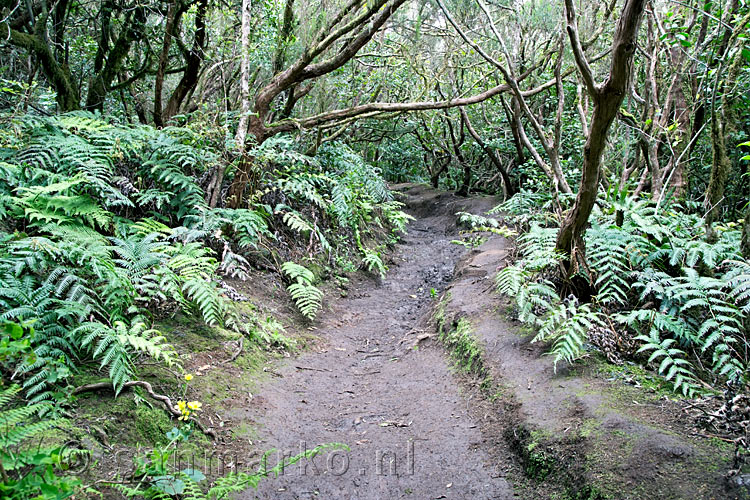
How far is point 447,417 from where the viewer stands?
13.0ft

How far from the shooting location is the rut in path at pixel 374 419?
122 inches

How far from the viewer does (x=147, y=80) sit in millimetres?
10891

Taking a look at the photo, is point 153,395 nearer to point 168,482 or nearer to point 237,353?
point 168,482

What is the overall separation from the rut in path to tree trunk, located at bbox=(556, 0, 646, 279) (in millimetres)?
1738

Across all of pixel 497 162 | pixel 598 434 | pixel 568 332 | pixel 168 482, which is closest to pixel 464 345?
pixel 568 332

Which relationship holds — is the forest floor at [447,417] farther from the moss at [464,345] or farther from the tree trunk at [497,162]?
the tree trunk at [497,162]

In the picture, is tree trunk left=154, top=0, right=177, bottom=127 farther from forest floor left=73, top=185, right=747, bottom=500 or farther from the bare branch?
the bare branch

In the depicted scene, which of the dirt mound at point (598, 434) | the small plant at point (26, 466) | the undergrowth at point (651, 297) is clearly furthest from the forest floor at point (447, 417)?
the small plant at point (26, 466)

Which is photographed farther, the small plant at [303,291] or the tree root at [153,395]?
the small plant at [303,291]

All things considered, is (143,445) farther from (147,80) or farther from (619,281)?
(147,80)

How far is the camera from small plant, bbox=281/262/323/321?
5.89 metres

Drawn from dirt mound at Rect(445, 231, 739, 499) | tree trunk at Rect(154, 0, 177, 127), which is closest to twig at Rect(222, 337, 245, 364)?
dirt mound at Rect(445, 231, 739, 499)

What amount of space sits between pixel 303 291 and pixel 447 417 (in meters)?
2.71

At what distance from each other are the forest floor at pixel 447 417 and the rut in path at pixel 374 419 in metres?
0.01
